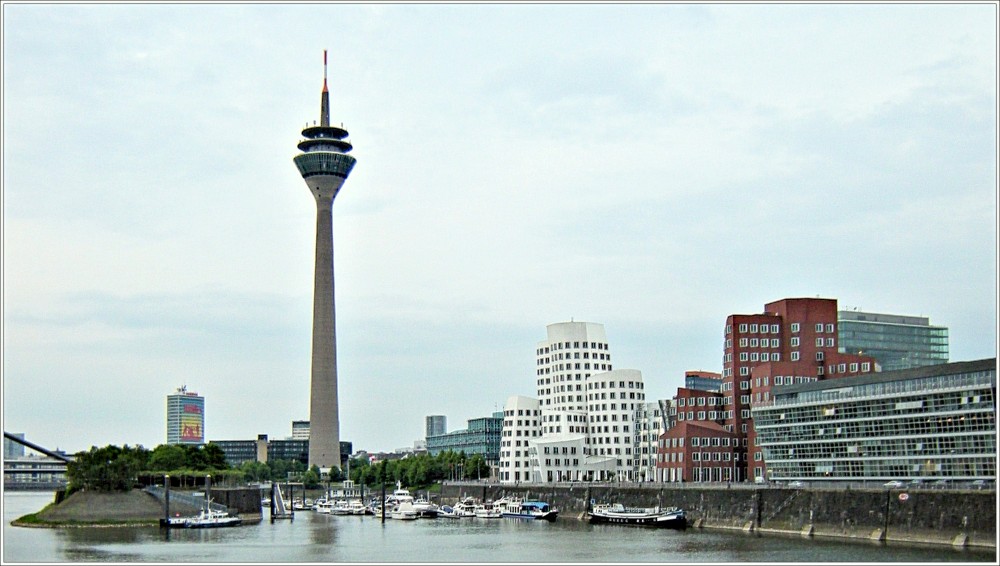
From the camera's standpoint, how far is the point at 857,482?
13712 cm

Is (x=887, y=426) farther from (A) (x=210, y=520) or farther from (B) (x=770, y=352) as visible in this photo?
(A) (x=210, y=520)

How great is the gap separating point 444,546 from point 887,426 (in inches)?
2082

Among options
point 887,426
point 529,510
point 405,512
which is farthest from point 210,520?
point 887,426

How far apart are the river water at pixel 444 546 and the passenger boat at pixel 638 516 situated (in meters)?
4.36

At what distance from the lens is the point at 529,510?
6339 inches

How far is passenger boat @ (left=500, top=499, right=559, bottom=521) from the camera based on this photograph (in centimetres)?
15812

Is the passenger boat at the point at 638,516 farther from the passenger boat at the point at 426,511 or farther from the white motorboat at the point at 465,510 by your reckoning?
the passenger boat at the point at 426,511

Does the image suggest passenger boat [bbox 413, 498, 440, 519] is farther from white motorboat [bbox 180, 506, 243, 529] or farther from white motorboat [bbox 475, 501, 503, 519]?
white motorboat [bbox 180, 506, 243, 529]

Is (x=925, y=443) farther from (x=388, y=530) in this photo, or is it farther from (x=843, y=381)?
(x=388, y=530)

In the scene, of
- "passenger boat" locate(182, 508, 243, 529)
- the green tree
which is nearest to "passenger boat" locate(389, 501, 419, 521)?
"passenger boat" locate(182, 508, 243, 529)

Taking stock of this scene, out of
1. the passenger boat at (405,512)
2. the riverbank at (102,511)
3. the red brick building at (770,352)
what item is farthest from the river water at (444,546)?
the red brick building at (770,352)

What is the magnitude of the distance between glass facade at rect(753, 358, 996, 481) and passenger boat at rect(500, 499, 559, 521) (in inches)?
1181

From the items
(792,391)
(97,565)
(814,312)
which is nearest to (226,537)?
(97,565)

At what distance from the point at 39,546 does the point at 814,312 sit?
363 feet
